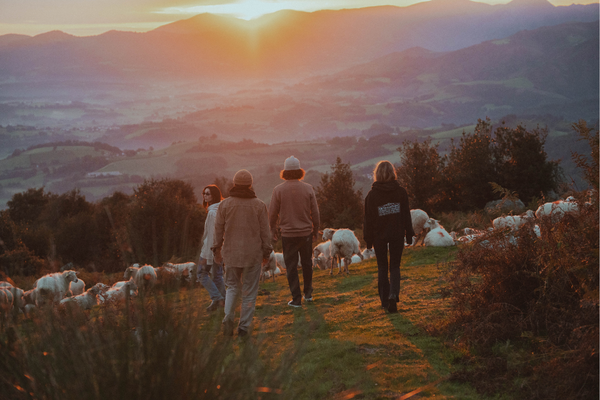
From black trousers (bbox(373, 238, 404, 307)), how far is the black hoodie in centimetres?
12

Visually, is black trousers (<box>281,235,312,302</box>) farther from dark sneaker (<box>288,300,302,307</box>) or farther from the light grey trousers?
the light grey trousers

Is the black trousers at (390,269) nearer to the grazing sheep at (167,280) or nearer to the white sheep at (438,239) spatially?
the grazing sheep at (167,280)

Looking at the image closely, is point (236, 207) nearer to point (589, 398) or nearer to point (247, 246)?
point (247, 246)

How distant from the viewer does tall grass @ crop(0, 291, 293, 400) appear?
2600mm

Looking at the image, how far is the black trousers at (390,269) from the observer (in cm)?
763

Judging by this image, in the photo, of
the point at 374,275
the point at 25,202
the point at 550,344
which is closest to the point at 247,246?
the point at 550,344

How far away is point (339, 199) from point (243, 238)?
35244 millimetres

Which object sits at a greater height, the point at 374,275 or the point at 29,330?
the point at 29,330

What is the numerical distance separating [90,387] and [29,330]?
70 cm

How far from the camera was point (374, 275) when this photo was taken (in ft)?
40.3

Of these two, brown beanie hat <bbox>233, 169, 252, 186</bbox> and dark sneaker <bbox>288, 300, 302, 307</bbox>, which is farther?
dark sneaker <bbox>288, 300, 302, 307</bbox>

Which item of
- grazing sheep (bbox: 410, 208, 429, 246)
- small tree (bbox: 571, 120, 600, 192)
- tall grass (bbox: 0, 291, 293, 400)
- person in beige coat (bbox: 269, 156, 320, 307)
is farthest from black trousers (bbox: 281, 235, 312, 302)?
grazing sheep (bbox: 410, 208, 429, 246)

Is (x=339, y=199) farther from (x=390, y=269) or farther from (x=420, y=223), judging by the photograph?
(x=390, y=269)

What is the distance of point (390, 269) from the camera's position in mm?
7676
